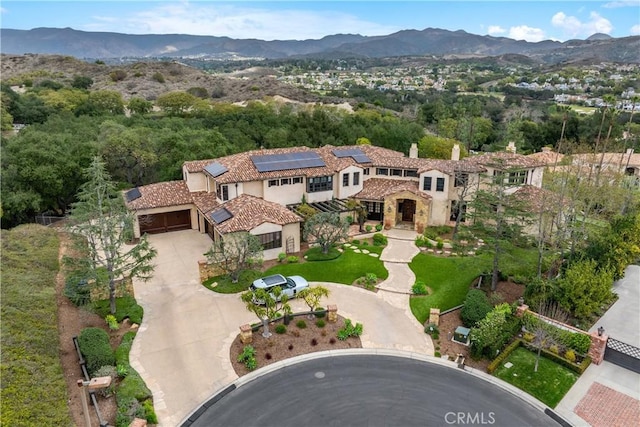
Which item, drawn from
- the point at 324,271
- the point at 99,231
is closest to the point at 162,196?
the point at 99,231

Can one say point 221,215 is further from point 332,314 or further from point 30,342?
point 30,342

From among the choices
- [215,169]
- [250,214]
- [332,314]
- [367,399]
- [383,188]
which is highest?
[215,169]

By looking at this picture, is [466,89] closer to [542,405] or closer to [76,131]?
[76,131]

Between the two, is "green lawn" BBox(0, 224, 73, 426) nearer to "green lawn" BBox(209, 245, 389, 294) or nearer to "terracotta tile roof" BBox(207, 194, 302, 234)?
"green lawn" BBox(209, 245, 389, 294)

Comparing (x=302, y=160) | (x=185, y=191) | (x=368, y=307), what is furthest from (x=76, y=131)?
(x=368, y=307)

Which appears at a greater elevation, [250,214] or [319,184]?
[319,184]
